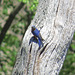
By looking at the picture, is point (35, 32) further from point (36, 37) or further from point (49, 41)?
point (49, 41)

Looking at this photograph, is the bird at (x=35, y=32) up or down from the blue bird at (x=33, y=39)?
up

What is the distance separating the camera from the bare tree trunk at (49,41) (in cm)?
213

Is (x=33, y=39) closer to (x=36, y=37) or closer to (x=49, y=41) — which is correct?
(x=36, y=37)

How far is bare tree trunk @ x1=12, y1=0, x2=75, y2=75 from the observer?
7.00 ft

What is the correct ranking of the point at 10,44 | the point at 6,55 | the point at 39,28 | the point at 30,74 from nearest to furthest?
1. the point at 30,74
2. the point at 39,28
3. the point at 6,55
4. the point at 10,44

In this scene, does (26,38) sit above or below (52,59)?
above

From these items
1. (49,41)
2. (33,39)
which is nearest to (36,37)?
(33,39)

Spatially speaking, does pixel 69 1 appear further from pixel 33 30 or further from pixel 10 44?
pixel 10 44

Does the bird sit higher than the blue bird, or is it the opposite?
the bird

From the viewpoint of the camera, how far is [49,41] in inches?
→ 86.6

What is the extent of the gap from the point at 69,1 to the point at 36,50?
30.1 inches

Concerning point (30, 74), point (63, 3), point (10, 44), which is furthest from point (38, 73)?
point (10, 44)

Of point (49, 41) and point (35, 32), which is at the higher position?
point (35, 32)

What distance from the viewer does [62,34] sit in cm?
229
